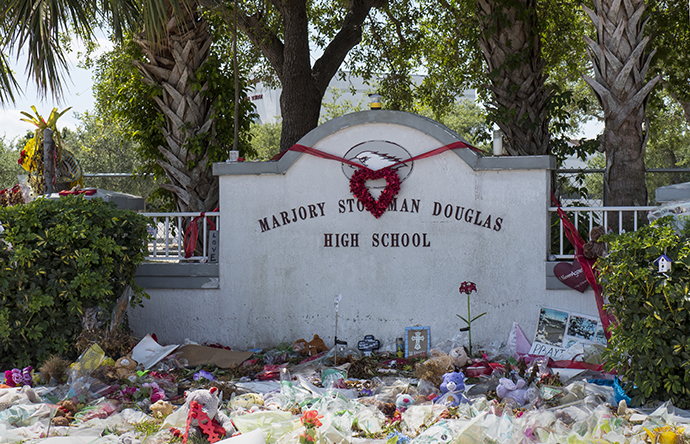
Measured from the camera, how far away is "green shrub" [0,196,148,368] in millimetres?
5973

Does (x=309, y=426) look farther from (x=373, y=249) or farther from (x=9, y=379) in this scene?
(x=9, y=379)

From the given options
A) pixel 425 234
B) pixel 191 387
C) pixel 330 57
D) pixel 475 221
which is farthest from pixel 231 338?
pixel 330 57

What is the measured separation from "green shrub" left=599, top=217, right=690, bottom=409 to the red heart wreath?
257cm

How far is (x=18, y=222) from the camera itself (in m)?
6.02

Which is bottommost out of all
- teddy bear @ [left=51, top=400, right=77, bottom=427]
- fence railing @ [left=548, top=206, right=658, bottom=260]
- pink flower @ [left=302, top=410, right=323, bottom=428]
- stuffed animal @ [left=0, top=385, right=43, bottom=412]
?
teddy bear @ [left=51, top=400, right=77, bottom=427]

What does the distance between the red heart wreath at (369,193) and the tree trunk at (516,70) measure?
2.85m

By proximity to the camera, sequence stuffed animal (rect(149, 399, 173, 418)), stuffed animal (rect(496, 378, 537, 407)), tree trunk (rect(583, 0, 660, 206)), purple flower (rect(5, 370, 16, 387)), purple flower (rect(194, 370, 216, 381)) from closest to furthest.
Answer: stuffed animal (rect(149, 399, 173, 418))
stuffed animal (rect(496, 378, 537, 407))
purple flower (rect(5, 370, 16, 387))
purple flower (rect(194, 370, 216, 381))
tree trunk (rect(583, 0, 660, 206))

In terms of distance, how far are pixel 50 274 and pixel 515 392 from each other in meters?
4.49

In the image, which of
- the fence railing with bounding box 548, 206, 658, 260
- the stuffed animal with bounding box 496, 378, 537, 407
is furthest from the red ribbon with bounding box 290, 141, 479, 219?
the stuffed animal with bounding box 496, 378, 537, 407

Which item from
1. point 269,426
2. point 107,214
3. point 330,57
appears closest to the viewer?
point 269,426

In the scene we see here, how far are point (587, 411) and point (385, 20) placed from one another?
11.1m

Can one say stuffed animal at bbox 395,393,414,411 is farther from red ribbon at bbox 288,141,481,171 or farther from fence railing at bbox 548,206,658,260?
red ribbon at bbox 288,141,481,171

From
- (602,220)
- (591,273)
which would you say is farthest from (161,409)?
(602,220)

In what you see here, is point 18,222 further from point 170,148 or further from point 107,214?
point 170,148
